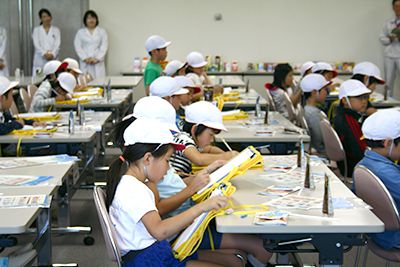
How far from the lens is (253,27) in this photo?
12156 mm

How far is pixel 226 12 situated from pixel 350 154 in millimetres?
7267

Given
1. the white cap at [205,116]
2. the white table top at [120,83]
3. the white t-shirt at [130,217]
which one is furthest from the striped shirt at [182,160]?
the white table top at [120,83]

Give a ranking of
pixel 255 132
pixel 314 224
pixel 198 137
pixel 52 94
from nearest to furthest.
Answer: pixel 314 224, pixel 198 137, pixel 255 132, pixel 52 94

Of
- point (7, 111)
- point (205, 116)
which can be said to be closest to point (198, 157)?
point (205, 116)

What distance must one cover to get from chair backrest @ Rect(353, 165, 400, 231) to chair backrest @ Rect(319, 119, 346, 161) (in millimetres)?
1620

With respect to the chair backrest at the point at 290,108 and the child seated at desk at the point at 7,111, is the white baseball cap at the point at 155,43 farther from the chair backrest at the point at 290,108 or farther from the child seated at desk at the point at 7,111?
the child seated at desk at the point at 7,111

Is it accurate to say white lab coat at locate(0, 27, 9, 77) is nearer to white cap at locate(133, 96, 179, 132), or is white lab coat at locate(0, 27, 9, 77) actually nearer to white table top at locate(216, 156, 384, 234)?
white cap at locate(133, 96, 179, 132)

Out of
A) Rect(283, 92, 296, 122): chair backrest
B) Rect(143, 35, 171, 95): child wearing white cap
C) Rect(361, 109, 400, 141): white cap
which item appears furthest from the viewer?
Rect(143, 35, 171, 95): child wearing white cap

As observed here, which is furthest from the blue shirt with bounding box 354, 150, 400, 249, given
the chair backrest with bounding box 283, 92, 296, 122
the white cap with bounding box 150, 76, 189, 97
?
the chair backrest with bounding box 283, 92, 296, 122

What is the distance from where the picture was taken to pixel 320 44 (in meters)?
12.2

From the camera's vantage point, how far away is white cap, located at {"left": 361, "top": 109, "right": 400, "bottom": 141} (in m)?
3.69

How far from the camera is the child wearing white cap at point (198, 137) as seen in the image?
13.3 ft

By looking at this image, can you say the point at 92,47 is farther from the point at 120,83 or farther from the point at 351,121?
the point at 351,121

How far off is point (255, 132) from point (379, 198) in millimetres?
2060
